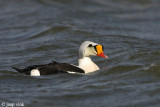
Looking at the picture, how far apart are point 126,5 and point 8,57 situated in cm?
1286

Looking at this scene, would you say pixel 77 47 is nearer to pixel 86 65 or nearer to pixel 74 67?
pixel 86 65

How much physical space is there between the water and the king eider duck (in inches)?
6.0

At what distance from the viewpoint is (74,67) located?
412 inches

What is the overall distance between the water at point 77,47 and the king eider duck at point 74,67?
153mm

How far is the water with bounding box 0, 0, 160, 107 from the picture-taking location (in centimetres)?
895

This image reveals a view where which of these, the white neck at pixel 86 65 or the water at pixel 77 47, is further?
the white neck at pixel 86 65

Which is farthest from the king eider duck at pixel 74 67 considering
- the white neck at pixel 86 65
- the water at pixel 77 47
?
the water at pixel 77 47

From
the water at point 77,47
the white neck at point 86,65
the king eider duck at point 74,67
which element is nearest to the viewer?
the water at point 77,47

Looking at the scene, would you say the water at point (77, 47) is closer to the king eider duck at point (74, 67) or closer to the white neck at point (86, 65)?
the king eider duck at point (74, 67)

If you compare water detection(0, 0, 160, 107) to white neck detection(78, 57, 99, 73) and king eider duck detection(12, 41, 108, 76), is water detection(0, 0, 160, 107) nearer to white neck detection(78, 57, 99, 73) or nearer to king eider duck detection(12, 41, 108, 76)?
king eider duck detection(12, 41, 108, 76)

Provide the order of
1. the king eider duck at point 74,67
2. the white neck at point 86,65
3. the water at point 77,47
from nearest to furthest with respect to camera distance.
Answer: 1. the water at point 77,47
2. the king eider duck at point 74,67
3. the white neck at point 86,65

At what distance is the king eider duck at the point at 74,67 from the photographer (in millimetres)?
10305

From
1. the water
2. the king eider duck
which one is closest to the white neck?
the king eider duck

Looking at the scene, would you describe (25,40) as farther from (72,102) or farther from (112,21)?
(72,102)
